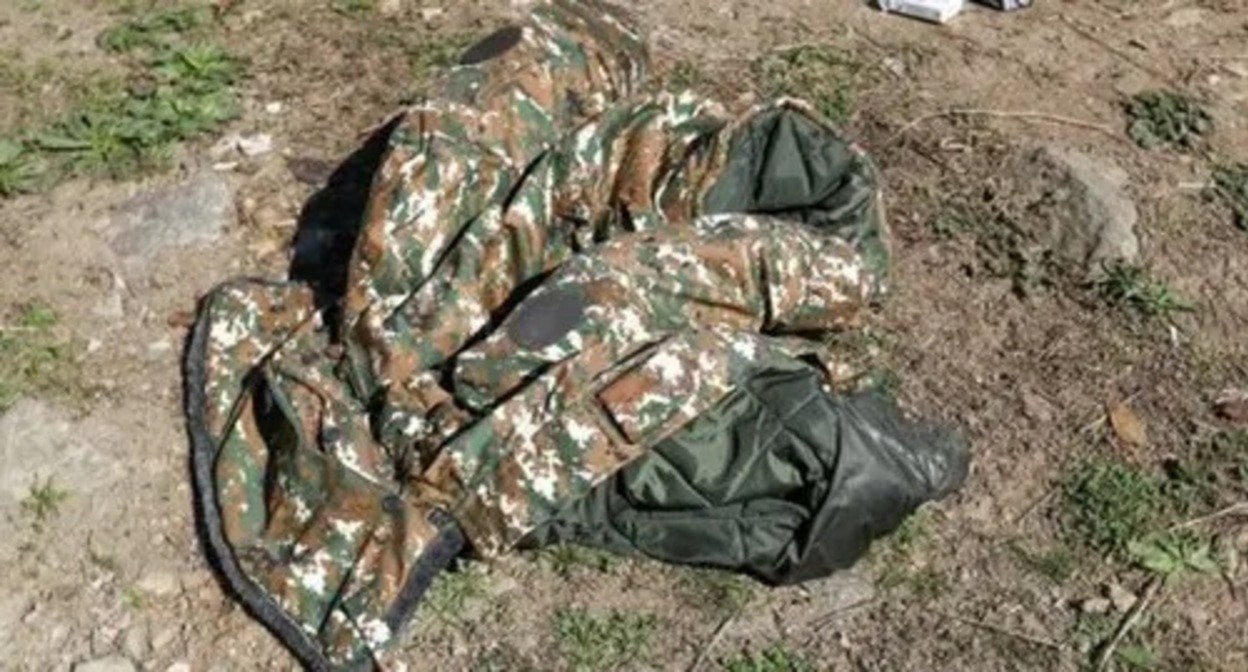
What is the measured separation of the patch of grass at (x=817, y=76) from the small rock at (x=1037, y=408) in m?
1.28

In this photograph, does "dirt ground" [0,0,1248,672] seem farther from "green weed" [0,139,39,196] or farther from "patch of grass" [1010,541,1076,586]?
"green weed" [0,139,39,196]

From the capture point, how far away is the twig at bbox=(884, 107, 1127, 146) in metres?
5.39

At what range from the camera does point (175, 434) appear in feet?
15.0

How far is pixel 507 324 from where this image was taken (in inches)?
166

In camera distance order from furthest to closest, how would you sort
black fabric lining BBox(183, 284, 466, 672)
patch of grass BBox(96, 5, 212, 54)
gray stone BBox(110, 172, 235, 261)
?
patch of grass BBox(96, 5, 212, 54), gray stone BBox(110, 172, 235, 261), black fabric lining BBox(183, 284, 466, 672)

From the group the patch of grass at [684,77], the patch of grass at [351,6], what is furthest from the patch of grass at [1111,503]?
the patch of grass at [351,6]

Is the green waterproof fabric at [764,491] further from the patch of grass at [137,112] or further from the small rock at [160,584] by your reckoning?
the patch of grass at [137,112]

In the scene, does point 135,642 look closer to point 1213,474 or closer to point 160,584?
point 160,584

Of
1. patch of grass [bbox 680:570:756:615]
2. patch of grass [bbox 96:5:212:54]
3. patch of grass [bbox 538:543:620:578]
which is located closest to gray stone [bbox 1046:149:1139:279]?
patch of grass [bbox 680:570:756:615]

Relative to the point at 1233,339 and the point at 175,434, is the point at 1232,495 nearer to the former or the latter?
the point at 1233,339

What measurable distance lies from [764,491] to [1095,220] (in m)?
1.55

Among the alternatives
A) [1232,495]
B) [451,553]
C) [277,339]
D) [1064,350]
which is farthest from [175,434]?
[1232,495]

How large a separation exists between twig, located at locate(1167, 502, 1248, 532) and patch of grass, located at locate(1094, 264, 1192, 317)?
0.69 meters

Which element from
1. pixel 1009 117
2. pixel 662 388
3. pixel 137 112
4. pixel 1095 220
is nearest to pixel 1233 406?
pixel 1095 220
